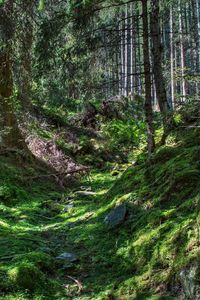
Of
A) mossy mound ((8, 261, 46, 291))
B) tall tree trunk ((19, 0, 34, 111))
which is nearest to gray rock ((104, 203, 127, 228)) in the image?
mossy mound ((8, 261, 46, 291))

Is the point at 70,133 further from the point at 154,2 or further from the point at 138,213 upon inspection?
the point at 138,213

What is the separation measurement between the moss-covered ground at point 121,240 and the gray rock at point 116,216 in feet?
0.32

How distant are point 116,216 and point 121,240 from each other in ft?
2.81

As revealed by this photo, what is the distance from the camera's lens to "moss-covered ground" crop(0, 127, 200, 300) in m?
5.05

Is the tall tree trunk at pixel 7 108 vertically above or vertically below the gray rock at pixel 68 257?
above

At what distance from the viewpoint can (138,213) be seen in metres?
6.79

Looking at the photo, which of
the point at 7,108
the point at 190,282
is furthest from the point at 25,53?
the point at 190,282

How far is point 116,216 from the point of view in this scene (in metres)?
7.25

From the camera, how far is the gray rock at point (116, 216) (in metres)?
7.05

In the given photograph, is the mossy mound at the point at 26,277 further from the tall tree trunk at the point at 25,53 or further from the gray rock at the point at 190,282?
the tall tree trunk at the point at 25,53

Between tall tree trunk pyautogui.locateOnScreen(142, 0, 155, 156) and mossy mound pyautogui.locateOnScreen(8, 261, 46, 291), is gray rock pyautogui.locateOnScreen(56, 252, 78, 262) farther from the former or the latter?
tall tree trunk pyautogui.locateOnScreen(142, 0, 155, 156)

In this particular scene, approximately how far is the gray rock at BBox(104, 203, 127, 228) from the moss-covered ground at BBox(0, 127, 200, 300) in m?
0.10

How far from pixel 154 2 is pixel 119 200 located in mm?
5553

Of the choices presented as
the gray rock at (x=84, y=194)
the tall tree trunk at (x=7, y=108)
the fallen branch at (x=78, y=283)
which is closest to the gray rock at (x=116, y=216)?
the fallen branch at (x=78, y=283)
